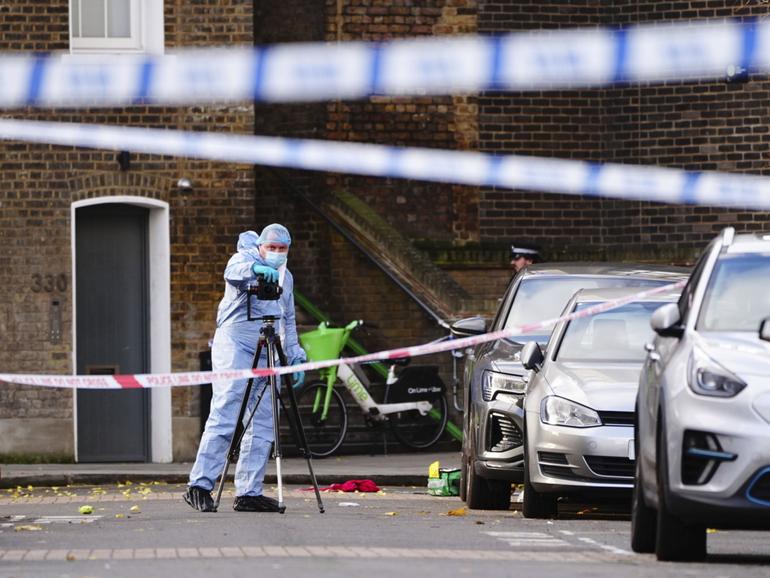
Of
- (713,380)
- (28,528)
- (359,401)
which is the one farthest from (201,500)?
(359,401)

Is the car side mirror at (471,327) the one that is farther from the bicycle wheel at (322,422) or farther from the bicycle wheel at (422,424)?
the bicycle wheel at (422,424)

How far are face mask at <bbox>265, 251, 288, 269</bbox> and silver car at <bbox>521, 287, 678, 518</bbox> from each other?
1807 mm

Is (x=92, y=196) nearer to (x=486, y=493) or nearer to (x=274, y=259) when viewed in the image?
(x=274, y=259)

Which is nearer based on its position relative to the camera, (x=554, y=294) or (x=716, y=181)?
(x=554, y=294)

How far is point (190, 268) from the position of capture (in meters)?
22.0

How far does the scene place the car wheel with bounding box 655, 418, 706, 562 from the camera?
942 cm

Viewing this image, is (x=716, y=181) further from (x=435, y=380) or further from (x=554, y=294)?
(x=554, y=294)

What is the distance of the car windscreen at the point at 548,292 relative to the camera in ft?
48.9

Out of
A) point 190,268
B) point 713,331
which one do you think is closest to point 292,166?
point 190,268

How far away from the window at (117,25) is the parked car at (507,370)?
7670mm

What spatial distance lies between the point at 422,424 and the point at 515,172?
490 cm

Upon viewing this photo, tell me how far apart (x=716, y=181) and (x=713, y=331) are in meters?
15.4

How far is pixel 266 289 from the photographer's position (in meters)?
13.4

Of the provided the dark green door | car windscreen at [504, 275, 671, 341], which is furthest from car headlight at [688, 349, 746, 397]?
the dark green door
